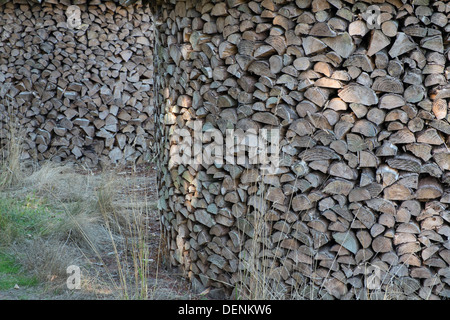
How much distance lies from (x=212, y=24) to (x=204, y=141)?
0.73m

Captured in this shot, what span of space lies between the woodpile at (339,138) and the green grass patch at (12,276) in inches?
54.2

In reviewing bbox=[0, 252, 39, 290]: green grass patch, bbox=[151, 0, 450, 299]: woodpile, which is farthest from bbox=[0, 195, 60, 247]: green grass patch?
bbox=[151, 0, 450, 299]: woodpile

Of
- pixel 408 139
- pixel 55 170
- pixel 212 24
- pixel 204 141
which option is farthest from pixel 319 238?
pixel 55 170

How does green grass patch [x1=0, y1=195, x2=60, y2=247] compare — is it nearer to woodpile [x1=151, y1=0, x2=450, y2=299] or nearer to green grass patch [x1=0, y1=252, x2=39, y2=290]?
green grass patch [x1=0, y1=252, x2=39, y2=290]

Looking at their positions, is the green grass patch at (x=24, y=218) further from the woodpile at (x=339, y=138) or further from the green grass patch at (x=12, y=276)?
the woodpile at (x=339, y=138)

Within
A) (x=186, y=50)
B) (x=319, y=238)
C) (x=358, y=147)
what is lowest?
(x=319, y=238)

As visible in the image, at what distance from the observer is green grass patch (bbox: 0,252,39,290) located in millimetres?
3146

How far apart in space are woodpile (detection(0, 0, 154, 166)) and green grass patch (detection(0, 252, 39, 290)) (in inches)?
124

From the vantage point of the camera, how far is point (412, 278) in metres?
2.60

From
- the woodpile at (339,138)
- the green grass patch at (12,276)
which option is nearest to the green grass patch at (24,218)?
the green grass patch at (12,276)

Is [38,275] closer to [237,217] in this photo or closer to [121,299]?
[121,299]

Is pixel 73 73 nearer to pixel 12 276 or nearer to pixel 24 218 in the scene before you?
pixel 24 218

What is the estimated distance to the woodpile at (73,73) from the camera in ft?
20.8

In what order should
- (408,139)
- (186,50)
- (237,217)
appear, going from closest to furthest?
1. (408,139)
2. (237,217)
3. (186,50)
